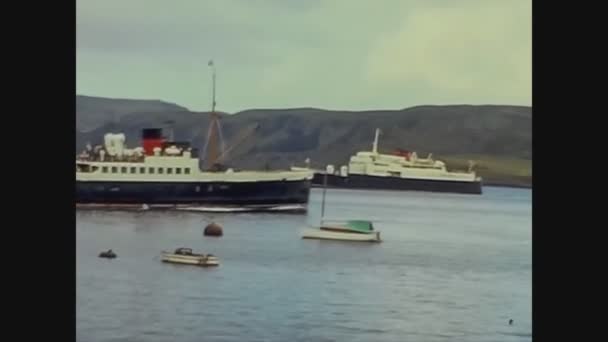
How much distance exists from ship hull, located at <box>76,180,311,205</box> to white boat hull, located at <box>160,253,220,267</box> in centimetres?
14

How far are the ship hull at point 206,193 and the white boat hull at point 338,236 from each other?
0.09m

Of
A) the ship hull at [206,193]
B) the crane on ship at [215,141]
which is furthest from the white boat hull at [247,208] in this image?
the crane on ship at [215,141]

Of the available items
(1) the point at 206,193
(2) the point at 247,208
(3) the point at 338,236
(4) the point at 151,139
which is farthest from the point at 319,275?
(4) the point at 151,139

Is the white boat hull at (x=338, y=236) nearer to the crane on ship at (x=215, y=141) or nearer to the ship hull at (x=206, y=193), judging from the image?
the ship hull at (x=206, y=193)

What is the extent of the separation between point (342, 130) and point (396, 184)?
0.67 ft

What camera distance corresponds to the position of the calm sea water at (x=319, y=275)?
1.90m

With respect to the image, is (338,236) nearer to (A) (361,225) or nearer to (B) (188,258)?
(A) (361,225)

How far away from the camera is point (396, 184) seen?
80.4 inches

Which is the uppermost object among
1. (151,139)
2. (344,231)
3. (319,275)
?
(151,139)
